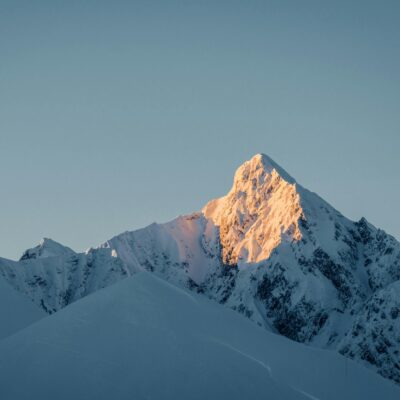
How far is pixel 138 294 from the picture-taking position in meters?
47.6

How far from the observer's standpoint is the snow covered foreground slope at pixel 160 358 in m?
39.4

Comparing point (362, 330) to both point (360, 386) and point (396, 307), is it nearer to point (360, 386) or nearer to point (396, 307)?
point (396, 307)

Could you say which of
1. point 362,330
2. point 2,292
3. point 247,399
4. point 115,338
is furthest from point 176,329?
point 362,330

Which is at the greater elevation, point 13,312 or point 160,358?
point 13,312

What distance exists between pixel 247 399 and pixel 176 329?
6.53 meters

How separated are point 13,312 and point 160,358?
28001 millimetres

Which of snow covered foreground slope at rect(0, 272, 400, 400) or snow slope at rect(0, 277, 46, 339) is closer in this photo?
snow covered foreground slope at rect(0, 272, 400, 400)

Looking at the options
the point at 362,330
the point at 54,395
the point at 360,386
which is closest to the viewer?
the point at 54,395

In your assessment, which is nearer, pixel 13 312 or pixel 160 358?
pixel 160 358

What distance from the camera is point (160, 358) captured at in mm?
41531

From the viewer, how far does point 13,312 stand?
216ft

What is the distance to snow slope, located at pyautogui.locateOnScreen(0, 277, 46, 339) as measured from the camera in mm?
61781

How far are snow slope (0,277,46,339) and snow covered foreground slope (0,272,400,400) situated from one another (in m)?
16.5

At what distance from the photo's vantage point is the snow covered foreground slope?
3938 centimetres
